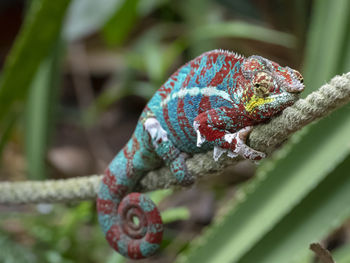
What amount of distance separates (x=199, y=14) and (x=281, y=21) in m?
0.59

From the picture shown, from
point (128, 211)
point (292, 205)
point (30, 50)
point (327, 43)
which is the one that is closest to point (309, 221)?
point (292, 205)

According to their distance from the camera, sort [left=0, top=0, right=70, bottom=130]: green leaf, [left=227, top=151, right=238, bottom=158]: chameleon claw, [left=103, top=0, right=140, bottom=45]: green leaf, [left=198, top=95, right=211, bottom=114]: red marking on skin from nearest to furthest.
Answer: [left=227, top=151, right=238, bottom=158]: chameleon claw < [left=198, top=95, right=211, bottom=114]: red marking on skin < [left=0, top=0, right=70, bottom=130]: green leaf < [left=103, top=0, right=140, bottom=45]: green leaf

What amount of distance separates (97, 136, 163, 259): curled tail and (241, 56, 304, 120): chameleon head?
12.2 inches

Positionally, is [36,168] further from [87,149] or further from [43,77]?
[87,149]

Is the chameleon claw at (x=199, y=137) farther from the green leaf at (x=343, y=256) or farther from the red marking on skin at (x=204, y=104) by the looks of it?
the green leaf at (x=343, y=256)

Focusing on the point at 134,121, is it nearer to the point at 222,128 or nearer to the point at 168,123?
the point at 168,123

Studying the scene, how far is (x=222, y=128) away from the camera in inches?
37.3

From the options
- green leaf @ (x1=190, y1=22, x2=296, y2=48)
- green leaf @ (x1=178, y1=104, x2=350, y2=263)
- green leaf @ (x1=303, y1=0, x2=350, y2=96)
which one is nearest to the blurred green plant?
green leaf @ (x1=178, y1=104, x2=350, y2=263)

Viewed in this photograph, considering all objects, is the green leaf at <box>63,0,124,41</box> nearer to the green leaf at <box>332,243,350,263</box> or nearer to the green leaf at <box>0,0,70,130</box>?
the green leaf at <box>0,0,70,130</box>

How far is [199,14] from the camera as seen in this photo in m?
2.87

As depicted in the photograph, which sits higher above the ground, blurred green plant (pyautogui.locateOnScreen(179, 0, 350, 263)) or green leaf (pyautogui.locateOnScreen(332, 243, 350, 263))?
blurred green plant (pyautogui.locateOnScreen(179, 0, 350, 263))

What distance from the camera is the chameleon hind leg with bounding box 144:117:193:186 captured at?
1037mm

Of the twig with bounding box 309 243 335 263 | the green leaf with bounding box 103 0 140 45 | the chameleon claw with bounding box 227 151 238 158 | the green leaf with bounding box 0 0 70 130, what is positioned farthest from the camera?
the green leaf with bounding box 103 0 140 45

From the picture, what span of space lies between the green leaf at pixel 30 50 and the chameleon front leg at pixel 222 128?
817mm
